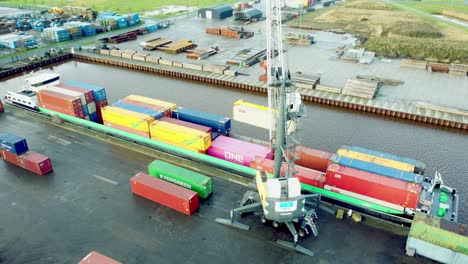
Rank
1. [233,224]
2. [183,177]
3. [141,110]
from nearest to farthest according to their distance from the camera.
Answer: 1. [233,224]
2. [183,177]
3. [141,110]

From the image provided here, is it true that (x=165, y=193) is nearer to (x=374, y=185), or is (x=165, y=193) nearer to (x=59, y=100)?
(x=374, y=185)

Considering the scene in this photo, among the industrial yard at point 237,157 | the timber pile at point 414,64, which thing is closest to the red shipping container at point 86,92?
the industrial yard at point 237,157

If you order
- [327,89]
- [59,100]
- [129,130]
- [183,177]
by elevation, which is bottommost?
[327,89]

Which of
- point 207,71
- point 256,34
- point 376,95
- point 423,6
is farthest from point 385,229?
point 423,6

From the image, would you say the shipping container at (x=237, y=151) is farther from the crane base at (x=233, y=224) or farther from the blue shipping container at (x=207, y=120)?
the crane base at (x=233, y=224)

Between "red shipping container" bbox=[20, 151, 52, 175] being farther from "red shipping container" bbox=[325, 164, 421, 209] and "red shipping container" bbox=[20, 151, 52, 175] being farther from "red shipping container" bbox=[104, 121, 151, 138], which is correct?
"red shipping container" bbox=[325, 164, 421, 209]

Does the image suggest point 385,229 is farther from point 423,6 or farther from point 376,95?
point 423,6

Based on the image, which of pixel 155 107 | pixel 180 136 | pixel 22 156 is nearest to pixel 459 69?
pixel 180 136
